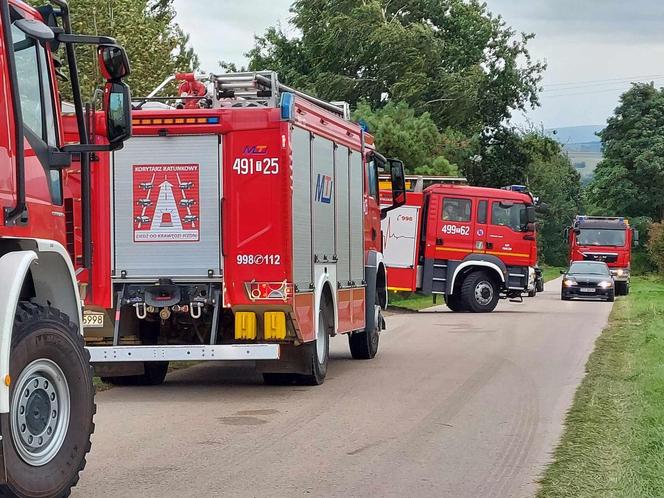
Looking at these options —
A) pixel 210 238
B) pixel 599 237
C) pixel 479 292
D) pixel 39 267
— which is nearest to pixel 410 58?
pixel 599 237

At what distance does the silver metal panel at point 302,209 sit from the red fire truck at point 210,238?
22 millimetres

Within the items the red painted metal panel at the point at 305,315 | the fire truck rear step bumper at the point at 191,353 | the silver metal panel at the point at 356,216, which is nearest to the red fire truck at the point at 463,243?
the silver metal panel at the point at 356,216

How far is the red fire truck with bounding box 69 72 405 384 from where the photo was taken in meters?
12.7

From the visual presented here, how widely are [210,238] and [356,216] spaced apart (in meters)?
3.57

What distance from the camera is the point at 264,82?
44.9 ft

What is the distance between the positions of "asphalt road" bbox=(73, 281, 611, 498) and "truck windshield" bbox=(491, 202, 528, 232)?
12.9 m

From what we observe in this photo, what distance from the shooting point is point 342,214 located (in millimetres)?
15266

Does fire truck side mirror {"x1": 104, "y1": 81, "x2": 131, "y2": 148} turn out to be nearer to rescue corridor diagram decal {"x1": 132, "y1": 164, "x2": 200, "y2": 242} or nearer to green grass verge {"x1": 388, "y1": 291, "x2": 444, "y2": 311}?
rescue corridor diagram decal {"x1": 132, "y1": 164, "x2": 200, "y2": 242}

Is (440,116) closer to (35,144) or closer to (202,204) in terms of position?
(202,204)

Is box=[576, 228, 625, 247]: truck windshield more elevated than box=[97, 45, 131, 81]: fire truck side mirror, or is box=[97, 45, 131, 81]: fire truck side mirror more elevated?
box=[97, 45, 131, 81]: fire truck side mirror

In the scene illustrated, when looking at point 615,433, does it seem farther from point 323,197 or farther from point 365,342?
point 365,342

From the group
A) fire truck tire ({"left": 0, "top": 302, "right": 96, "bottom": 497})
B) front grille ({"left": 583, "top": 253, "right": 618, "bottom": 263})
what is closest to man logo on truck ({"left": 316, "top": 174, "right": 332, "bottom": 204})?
fire truck tire ({"left": 0, "top": 302, "right": 96, "bottom": 497})

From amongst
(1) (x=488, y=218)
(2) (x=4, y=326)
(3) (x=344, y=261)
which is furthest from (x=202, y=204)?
(1) (x=488, y=218)

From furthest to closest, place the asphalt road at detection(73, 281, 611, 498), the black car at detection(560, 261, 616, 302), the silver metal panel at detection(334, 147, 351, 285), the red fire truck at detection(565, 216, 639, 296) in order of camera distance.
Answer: the red fire truck at detection(565, 216, 639, 296) → the black car at detection(560, 261, 616, 302) → the silver metal panel at detection(334, 147, 351, 285) → the asphalt road at detection(73, 281, 611, 498)
